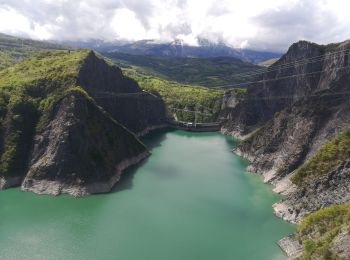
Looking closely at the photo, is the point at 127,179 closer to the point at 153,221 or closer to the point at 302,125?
the point at 153,221

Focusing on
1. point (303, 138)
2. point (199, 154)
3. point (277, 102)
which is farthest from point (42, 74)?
point (277, 102)

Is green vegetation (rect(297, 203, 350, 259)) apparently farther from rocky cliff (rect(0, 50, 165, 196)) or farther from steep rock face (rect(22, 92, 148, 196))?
rocky cliff (rect(0, 50, 165, 196))

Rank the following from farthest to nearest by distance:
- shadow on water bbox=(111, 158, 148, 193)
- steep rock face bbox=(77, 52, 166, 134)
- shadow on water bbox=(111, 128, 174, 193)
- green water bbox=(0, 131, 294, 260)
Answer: steep rock face bbox=(77, 52, 166, 134), shadow on water bbox=(111, 128, 174, 193), shadow on water bbox=(111, 158, 148, 193), green water bbox=(0, 131, 294, 260)

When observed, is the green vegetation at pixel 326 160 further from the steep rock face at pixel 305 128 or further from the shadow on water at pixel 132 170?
the shadow on water at pixel 132 170

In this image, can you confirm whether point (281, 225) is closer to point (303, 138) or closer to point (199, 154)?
point (303, 138)

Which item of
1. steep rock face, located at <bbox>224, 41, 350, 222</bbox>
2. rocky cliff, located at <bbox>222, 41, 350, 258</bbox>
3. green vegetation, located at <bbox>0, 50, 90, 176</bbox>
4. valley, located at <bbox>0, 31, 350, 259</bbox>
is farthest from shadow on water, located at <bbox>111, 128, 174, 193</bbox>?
steep rock face, located at <bbox>224, 41, 350, 222</bbox>

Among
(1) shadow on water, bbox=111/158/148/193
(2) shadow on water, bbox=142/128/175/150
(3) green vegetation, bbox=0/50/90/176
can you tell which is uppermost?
(3) green vegetation, bbox=0/50/90/176
